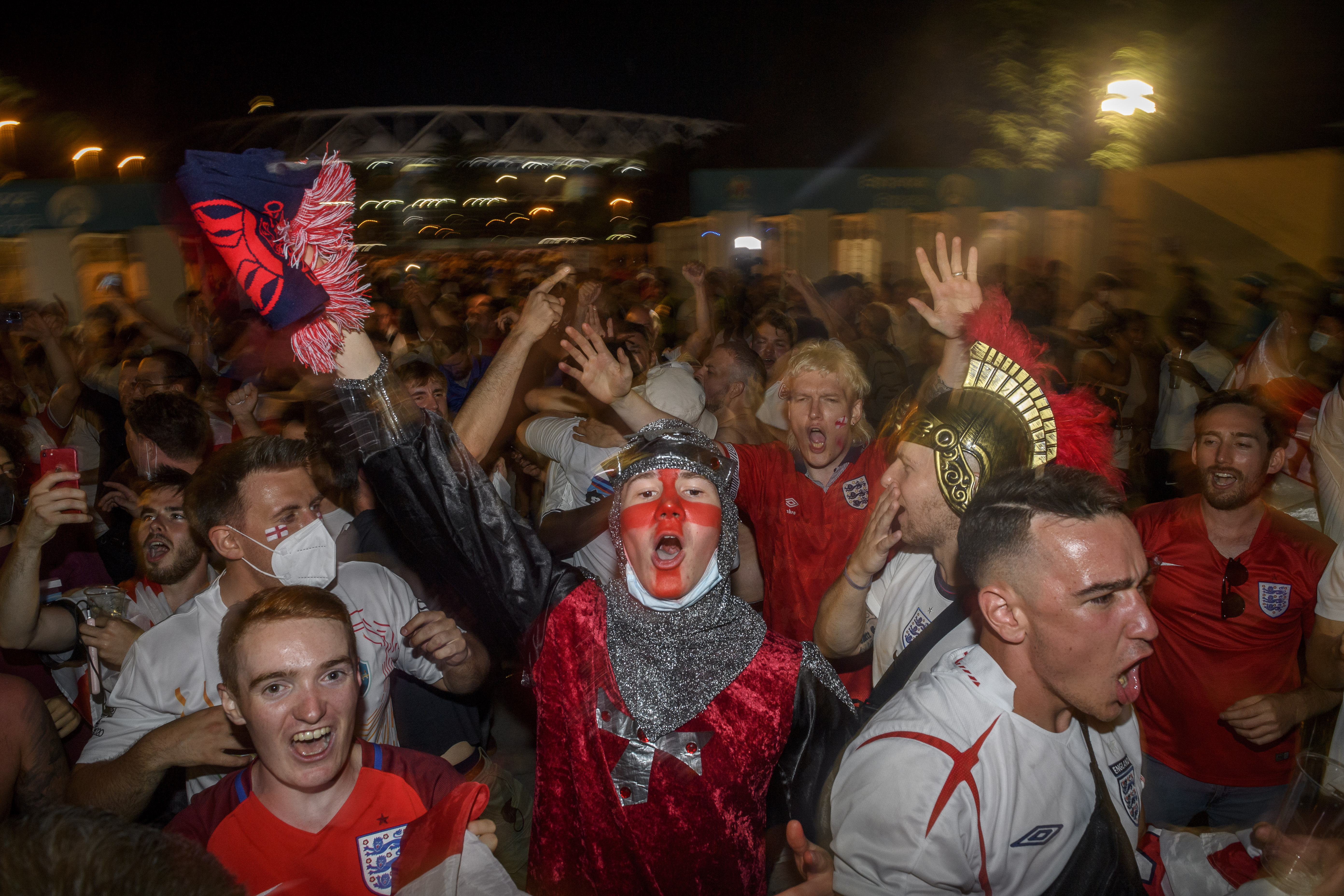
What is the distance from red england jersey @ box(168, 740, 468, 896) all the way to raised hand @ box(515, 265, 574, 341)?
130 centimetres

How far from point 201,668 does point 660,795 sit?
1340 millimetres

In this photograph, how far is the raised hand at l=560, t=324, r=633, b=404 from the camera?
2.91 meters

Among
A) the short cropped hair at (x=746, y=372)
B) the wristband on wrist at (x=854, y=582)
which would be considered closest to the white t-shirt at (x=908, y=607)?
the wristband on wrist at (x=854, y=582)

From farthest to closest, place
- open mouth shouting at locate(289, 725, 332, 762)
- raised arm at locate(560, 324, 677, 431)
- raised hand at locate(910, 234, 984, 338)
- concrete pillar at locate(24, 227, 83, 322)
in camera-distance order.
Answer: concrete pillar at locate(24, 227, 83, 322) → raised hand at locate(910, 234, 984, 338) → raised arm at locate(560, 324, 677, 431) → open mouth shouting at locate(289, 725, 332, 762)

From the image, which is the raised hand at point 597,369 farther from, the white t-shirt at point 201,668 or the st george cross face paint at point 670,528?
the white t-shirt at point 201,668

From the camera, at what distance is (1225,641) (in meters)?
3.12

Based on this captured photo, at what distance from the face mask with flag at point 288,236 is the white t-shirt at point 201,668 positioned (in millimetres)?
847

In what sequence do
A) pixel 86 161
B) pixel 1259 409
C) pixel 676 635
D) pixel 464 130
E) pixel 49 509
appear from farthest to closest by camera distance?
pixel 464 130, pixel 86 161, pixel 1259 409, pixel 49 509, pixel 676 635

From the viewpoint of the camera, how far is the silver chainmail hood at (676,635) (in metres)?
2.04

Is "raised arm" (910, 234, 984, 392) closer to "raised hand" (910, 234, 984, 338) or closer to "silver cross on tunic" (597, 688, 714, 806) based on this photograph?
"raised hand" (910, 234, 984, 338)

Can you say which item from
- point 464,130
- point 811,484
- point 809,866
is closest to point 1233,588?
point 811,484

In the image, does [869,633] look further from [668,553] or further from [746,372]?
[746,372]

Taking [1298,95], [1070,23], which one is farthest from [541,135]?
[1298,95]

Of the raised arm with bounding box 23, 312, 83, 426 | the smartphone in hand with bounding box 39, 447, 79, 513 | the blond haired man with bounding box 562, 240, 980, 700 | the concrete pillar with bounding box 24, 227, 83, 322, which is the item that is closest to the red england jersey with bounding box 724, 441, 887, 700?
the blond haired man with bounding box 562, 240, 980, 700
